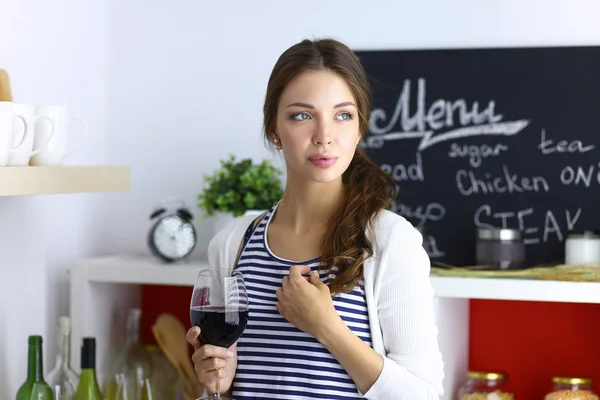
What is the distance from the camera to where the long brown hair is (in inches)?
51.3

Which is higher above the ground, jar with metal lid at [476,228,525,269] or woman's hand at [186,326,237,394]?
jar with metal lid at [476,228,525,269]

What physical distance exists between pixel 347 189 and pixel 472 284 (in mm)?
537

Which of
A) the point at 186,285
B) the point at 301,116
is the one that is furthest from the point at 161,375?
the point at 301,116

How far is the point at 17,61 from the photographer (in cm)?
191

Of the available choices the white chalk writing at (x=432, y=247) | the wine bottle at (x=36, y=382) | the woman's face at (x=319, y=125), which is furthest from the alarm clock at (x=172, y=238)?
the woman's face at (x=319, y=125)

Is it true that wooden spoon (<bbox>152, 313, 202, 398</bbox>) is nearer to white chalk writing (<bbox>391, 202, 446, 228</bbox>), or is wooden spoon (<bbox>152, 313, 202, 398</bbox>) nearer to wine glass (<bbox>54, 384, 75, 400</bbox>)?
wine glass (<bbox>54, 384, 75, 400</bbox>)

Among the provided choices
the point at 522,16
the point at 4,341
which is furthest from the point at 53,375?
the point at 522,16

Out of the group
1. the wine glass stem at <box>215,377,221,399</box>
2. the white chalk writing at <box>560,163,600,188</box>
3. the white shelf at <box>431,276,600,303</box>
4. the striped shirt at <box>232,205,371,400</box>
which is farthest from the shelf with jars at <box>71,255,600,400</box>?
the wine glass stem at <box>215,377,221,399</box>

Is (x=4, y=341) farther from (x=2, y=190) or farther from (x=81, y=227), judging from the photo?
(x=2, y=190)

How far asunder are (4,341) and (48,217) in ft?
1.02

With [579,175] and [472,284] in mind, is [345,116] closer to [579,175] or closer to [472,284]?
[472,284]

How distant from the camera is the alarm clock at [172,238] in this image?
2059mm

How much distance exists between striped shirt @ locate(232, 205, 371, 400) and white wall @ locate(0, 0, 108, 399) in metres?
0.76

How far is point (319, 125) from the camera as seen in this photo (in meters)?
1.31
